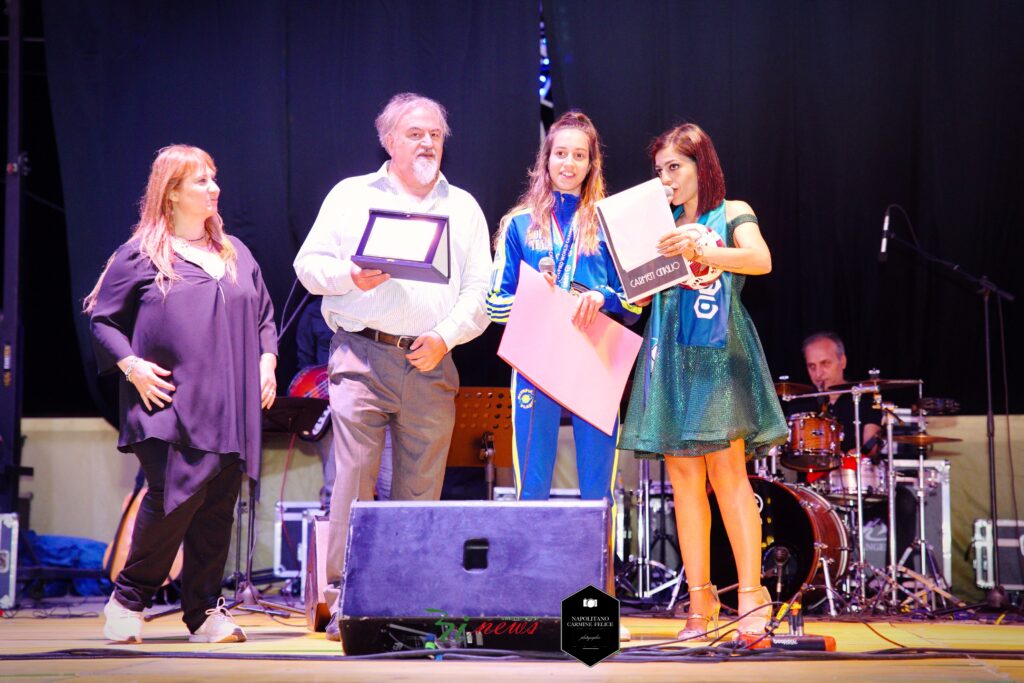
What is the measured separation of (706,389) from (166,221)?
165 centimetres

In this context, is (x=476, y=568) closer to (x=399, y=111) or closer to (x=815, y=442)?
(x=399, y=111)

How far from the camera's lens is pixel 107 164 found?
501 centimetres

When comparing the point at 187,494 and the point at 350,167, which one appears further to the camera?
the point at 350,167

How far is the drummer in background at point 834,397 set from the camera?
15.8 ft

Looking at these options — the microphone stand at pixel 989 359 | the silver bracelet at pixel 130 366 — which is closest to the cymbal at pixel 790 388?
the microphone stand at pixel 989 359

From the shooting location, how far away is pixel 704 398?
9.21 ft

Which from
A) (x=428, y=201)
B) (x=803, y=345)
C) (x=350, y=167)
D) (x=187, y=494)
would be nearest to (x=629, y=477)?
(x=803, y=345)

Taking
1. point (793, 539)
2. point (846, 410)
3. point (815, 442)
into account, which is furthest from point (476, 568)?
point (846, 410)

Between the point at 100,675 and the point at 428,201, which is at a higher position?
the point at 428,201

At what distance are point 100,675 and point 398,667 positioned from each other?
0.60 meters

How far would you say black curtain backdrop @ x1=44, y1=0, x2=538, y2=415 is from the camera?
4.99m

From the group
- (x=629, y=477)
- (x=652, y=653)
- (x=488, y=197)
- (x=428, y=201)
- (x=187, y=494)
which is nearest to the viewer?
(x=652, y=653)

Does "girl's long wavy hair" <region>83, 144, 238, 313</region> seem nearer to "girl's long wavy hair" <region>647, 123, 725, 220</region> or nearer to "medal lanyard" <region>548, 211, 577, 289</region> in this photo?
"medal lanyard" <region>548, 211, 577, 289</region>

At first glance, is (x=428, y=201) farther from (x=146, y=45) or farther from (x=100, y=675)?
(x=146, y=45)
